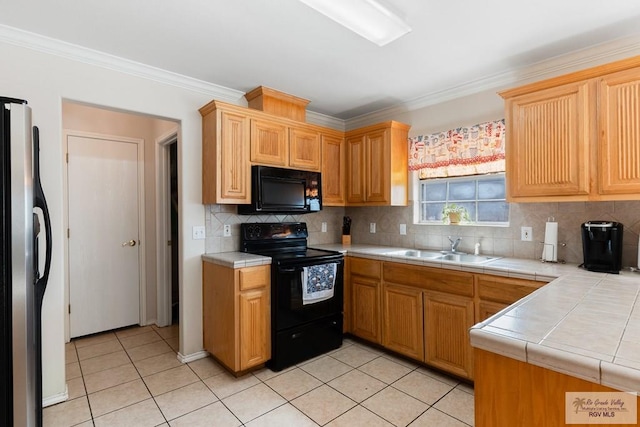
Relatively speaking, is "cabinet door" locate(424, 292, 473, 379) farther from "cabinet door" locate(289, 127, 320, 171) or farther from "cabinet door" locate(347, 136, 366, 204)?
"cabinet door" locate(289, 127, 320, 171)

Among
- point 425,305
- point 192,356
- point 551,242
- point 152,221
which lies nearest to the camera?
point 551,242

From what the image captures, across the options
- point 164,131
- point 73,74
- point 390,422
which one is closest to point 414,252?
point 390,422

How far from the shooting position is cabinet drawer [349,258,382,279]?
2960 mm

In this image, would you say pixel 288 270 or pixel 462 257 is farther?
pixel 462 257

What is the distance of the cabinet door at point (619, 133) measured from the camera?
6.28 feet

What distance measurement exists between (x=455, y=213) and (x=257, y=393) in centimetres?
233

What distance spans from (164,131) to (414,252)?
2.93 meters

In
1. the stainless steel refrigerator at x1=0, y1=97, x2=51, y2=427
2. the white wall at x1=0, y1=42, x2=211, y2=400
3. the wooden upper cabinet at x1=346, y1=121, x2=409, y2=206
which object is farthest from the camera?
the wooden upper cabinet at x1=346, y1=121, x2=409, y2=206

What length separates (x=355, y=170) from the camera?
364 cm

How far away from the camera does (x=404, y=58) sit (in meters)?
2.48

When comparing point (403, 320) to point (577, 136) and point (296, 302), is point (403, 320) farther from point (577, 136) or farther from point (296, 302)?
point (577, 136)

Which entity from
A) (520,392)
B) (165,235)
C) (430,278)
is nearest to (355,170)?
(430,278)

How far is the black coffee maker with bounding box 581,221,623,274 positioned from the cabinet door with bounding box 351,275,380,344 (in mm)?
1550

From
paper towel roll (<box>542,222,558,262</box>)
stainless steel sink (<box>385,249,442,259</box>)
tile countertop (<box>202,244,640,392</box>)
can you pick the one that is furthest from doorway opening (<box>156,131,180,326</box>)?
paper towel roll (<box>542,222,558,262</box>)
